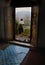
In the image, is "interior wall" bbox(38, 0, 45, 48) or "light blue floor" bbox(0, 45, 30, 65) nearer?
"interior wall" bbox(38, 0, 45, 48)

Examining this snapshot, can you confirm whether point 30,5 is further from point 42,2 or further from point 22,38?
point 22,38

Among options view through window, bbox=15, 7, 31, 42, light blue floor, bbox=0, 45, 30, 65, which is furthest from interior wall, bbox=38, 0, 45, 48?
light blue floor, bbox=0, 45, 30, 65

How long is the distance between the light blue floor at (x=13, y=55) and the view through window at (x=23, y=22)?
0.19 meters

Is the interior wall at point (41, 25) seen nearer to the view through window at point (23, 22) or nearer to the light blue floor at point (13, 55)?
the view through window at point (23, 22)

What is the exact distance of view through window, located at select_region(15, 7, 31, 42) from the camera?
109 centimetres

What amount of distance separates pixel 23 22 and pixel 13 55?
342mm

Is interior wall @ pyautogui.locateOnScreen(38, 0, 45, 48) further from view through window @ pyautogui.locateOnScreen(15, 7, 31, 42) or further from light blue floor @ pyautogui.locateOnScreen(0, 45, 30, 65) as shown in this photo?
light blue floor @ pyautogui.locateOnScreen(0, 45, 30, 65)

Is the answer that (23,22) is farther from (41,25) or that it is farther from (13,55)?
(13,55)

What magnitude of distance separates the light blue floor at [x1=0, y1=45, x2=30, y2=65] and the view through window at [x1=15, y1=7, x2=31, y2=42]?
0.19 m

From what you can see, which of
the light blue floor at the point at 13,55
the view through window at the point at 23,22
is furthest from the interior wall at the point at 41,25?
the light blue floor at the point at 13,55

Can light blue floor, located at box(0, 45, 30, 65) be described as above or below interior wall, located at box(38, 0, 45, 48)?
below

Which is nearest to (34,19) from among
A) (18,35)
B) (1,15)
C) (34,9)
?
(34,9)

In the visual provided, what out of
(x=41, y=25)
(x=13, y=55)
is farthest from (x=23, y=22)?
(x=13, y=55)

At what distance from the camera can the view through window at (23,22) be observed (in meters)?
1.09
